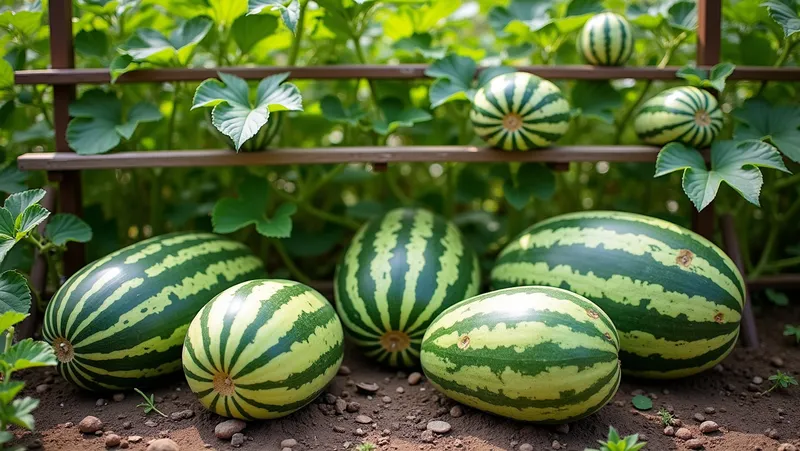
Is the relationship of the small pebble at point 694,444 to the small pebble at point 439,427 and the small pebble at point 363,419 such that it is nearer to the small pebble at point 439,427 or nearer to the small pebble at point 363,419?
the small pebble at point 439,427

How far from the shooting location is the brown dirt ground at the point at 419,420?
6.34ft

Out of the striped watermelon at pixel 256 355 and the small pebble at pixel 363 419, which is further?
the small pebble at pixel 363 419

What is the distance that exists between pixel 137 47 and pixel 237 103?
513 millimetres

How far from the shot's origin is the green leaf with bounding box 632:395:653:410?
2157 mm

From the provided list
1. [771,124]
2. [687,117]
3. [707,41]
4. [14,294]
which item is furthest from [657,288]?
[14,294]

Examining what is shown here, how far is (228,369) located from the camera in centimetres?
189

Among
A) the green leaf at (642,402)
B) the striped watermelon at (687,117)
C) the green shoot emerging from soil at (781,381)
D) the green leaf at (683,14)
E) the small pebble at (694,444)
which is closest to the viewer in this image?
the small pebble at (694,444)

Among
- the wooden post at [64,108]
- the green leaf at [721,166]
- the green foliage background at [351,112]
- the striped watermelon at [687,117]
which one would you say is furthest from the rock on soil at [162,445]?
the striped watermelon at [687,117]

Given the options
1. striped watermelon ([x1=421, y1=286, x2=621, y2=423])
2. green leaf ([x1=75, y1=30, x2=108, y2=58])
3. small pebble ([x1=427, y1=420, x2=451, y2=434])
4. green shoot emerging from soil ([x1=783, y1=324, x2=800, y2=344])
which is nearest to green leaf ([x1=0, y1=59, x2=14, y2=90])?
green leaf ([x1=75, y1=30, x2=108, y2=58])

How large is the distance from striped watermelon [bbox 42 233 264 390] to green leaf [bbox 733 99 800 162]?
2159 mm

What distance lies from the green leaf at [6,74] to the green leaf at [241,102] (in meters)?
0.77

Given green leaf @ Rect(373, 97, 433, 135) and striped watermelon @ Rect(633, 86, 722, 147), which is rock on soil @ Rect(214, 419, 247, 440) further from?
striped watermelon @ Rect(633, 86, 722, 147)

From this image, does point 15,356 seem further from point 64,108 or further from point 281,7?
point 281,7

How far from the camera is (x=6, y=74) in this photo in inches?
99.3
